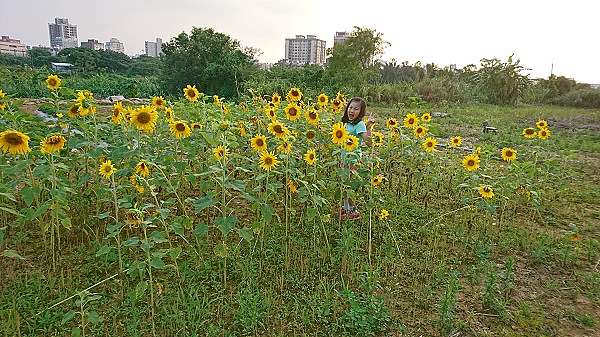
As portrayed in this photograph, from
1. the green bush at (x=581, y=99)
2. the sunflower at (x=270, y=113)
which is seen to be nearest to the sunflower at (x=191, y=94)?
the sunflower at (x=270, y=113)

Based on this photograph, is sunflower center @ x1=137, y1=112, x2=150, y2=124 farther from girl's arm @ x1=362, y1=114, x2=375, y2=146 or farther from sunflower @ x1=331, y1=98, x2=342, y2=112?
sunflower @ x1=331, y1=98, x2=342, y2=112

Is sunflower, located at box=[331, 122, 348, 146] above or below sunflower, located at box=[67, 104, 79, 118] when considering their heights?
below

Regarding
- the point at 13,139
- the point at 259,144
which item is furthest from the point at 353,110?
the point at 13,139

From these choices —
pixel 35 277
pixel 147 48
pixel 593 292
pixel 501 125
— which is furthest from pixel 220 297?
pixel 147 48

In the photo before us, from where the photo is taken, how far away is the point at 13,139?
193 cm

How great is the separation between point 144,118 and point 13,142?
59cm

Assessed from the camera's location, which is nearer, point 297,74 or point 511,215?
point 511,215

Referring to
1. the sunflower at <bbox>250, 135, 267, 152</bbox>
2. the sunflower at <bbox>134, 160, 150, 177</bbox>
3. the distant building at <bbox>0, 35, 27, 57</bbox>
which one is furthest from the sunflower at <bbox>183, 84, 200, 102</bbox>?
the distant building at <bbox>0, 35, 27, 57</bbox>

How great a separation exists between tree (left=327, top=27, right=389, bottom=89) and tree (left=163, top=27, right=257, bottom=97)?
3173 mm

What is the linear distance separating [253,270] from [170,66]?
16.3 meters

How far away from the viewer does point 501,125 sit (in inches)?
364

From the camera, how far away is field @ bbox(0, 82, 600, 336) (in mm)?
2078

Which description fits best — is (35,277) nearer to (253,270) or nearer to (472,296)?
(253,270)

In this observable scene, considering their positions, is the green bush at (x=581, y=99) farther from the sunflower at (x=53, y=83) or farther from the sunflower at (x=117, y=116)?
the sunflower at (x=53, y=83)
